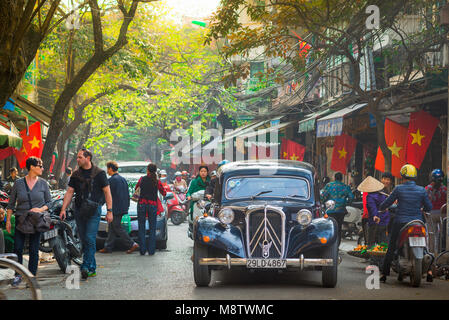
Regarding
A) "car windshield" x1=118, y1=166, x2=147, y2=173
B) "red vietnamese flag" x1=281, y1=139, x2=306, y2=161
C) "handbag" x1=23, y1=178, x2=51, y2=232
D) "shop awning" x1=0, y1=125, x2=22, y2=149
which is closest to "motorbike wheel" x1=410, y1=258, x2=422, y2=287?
"handbag" x1=23, y1=178, x2=51, y2=232

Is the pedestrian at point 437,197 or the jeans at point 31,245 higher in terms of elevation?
the pedestrian at point 437,197

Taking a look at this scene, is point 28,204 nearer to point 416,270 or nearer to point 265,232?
point 265,232

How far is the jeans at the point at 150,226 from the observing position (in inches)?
543

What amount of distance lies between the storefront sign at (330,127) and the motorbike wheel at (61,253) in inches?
439

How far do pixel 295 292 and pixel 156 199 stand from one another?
5.69 m

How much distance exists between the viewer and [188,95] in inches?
1394

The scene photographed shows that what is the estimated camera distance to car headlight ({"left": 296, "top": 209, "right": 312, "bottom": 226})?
31.2 ft

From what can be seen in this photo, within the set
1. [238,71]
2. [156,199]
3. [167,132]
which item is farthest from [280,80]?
[167,132]

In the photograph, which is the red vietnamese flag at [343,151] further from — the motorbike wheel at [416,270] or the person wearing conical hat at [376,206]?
the motorbike wheel at [416,270]

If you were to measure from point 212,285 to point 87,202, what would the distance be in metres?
2.14

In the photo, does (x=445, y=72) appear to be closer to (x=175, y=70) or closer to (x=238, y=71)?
(x=238, y=71)

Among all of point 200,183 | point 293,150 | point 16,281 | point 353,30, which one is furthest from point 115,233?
point 293,150

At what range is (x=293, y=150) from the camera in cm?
2800

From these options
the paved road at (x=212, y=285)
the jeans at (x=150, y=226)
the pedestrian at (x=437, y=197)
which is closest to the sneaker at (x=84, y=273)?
the paved road at (x=212, y=285)
